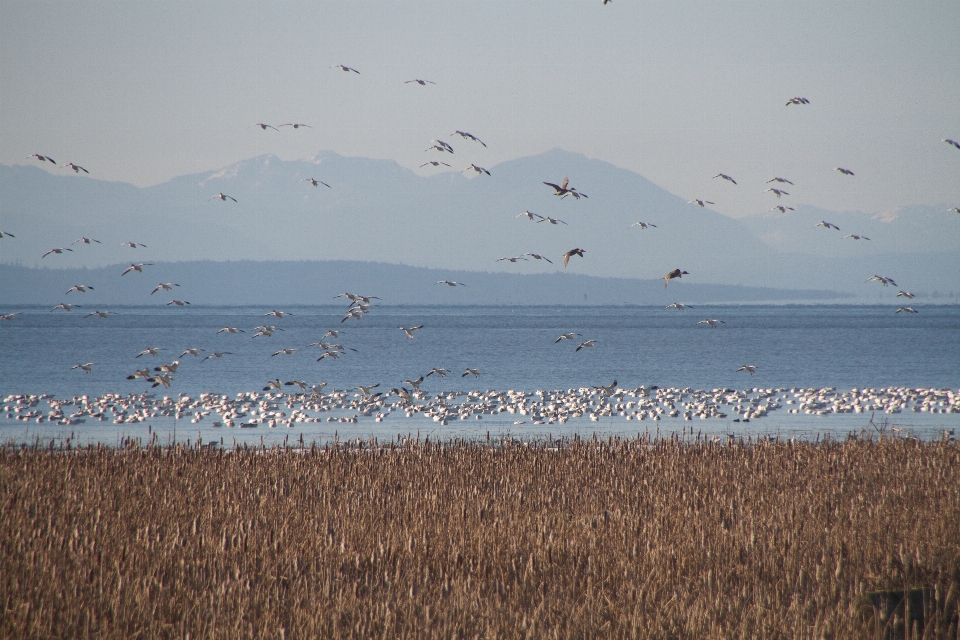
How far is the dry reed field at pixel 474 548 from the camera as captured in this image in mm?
6703

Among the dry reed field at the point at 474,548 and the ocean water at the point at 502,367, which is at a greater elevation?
the dry reed field at the point at 474,548

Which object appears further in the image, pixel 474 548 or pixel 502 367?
pixel 502 367

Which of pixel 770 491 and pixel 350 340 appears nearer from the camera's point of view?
pixel 770 491

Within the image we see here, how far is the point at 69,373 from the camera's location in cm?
4650

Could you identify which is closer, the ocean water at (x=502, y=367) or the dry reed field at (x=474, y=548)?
the dry reed field at (x=474, y=548)

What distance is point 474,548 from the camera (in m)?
8.80

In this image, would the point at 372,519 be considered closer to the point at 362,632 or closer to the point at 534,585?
the point at 534,585

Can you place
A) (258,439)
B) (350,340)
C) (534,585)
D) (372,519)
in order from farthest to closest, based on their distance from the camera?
(350,340) → (258,439) → (372,519) → (534,585)

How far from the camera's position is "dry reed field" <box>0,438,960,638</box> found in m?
6.70

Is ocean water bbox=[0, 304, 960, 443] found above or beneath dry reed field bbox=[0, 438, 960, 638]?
beneath

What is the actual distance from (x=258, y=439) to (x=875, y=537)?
50.3 ft

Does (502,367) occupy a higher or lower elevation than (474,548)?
lower

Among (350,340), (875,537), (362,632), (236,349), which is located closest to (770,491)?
(875,537)

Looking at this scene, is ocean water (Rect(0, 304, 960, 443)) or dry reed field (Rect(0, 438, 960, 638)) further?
ocean water (Rect(0, 304, 960, 443))
